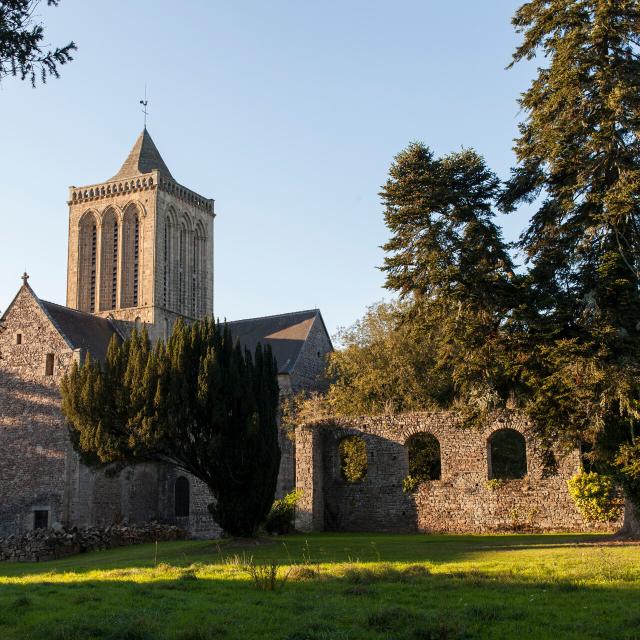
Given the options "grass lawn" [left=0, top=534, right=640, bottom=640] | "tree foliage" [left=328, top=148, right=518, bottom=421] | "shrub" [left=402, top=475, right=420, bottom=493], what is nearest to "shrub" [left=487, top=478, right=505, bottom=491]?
"shrub" [left=402, top=475, right=420, bottom=493]

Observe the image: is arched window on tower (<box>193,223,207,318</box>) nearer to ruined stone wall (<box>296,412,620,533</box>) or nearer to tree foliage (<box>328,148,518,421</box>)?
ruined stone wall (<box>296,412,620,533</box>)

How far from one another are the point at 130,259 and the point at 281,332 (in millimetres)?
14568

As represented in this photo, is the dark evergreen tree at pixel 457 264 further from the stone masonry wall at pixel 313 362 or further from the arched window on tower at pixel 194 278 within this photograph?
the arched window on tower at pixel 194 278

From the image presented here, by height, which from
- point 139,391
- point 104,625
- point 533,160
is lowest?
point 104,625

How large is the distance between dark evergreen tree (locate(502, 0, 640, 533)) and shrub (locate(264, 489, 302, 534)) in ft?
28.5

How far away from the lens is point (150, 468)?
34719 mm

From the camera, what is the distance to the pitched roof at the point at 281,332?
3781 cm

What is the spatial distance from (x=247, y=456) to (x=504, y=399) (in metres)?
5.93

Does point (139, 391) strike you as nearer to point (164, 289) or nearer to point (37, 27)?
point (37, 27)

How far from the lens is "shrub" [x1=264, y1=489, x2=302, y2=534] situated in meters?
23.2

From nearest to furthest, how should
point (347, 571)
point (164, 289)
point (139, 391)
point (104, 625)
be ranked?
1. point (104, 625)
2. point (347, 571)
3. point (139, 391)
4. point (164, 289)

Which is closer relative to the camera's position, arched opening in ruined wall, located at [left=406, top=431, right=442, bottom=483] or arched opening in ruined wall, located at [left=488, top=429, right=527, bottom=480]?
arched opening in ruined wall, located at [left=406, top=431, right=442, bottom=483]

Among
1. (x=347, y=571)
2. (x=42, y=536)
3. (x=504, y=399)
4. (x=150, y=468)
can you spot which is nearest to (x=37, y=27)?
(x=347, y=571)

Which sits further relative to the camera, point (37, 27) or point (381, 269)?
point (381, 269)
